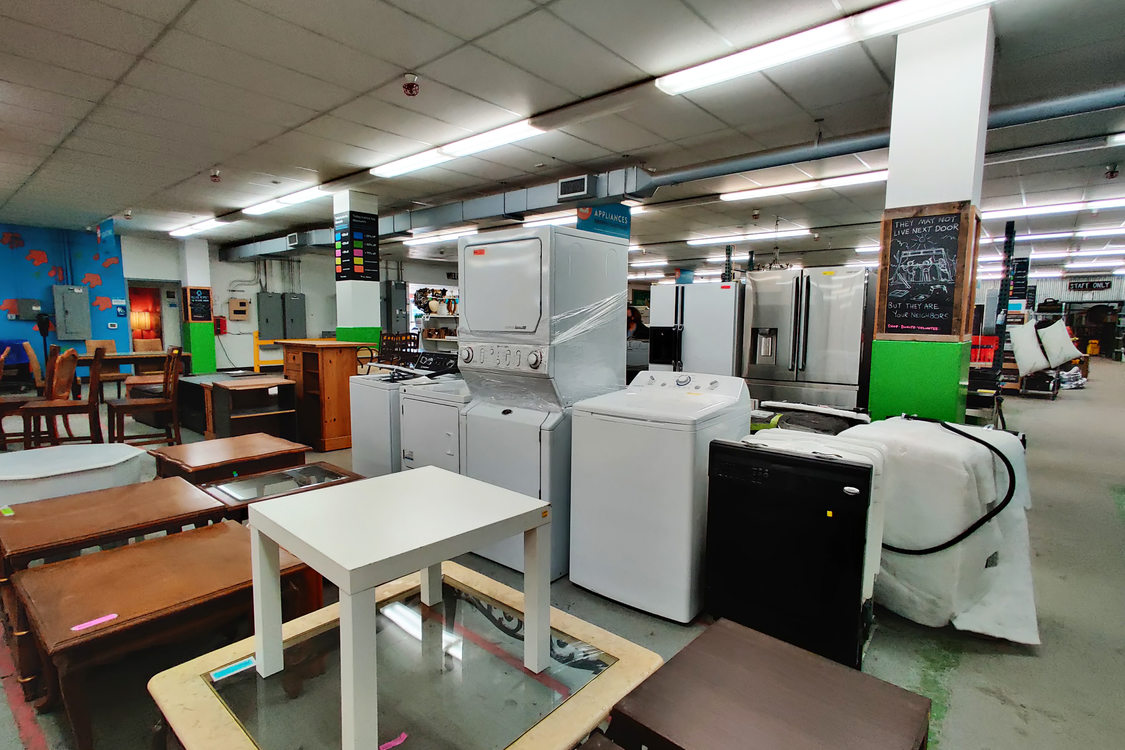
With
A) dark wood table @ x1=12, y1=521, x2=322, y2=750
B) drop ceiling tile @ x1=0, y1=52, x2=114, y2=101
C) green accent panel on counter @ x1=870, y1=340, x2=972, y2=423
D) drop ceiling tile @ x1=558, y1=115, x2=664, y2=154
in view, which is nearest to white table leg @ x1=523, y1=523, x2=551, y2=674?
dark wood table @ x1=12, y1=521, x2=322, y2=750

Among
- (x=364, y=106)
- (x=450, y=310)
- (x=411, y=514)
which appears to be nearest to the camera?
(x=411, y=514)

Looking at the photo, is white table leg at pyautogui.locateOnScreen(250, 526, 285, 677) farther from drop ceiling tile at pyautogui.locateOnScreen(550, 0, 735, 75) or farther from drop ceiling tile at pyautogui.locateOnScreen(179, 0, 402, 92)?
drop ceiling tile at pyautogui.locateOnScreen(179, 0, 402, 92)

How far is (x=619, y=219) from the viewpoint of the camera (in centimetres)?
685

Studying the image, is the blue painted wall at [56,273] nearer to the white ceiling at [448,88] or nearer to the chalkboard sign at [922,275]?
the white ceiling at [448,88]

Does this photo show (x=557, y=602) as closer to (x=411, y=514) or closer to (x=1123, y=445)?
(x=411, y=514)

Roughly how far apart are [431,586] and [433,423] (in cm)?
212

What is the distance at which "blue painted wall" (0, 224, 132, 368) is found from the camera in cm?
968

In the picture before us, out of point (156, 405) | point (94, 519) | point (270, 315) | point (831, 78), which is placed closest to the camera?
point (94, 519)

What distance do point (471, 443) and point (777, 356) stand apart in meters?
3.39

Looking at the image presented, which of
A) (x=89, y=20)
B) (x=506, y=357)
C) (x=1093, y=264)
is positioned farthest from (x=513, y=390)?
(x=1093, y=264)

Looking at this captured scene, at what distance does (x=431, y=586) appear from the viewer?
131cm

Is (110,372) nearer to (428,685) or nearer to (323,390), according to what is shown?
(323,390)

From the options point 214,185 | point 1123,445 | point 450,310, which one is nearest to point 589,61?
point 214,185

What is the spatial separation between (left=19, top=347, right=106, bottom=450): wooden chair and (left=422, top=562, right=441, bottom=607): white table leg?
16.7ft
